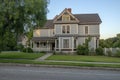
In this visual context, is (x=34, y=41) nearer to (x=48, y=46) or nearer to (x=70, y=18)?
Result: (x=48, y=46)

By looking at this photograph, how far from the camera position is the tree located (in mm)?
27172

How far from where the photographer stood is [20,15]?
27.8 meters

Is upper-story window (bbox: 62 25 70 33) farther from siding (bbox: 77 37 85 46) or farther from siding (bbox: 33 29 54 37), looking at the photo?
siding (bbox: 33 29 54 37)

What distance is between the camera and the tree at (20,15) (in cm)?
2717

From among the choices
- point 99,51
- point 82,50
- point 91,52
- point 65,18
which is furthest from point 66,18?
point 99,51

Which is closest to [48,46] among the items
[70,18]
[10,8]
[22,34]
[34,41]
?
[34,41]

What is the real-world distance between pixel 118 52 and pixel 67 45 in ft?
35.8

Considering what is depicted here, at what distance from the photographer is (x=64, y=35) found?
4775 cm

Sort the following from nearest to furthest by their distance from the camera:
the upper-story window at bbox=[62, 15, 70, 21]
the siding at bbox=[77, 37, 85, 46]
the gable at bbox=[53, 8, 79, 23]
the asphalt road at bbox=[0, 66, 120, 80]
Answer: the asphalt road at bbox=[0, 66, 120, 80], the gable at bbox=[53, 8, 79, 23], the upper-story window at bbox=[62, 15, 70, 21], the siding at bbox=[77, 37, 85, 46]

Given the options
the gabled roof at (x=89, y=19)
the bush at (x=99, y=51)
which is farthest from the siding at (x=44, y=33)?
the bush at (x=99, y=51)

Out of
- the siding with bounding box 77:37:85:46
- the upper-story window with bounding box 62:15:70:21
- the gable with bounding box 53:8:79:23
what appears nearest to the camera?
the gable with bounding box 53:8:79:23

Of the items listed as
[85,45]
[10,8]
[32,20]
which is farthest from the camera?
[85,45]

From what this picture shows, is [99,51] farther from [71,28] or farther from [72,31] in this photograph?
[71,28]

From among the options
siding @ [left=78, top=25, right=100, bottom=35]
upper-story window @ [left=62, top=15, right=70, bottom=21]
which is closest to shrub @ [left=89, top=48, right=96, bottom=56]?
siding @ [left=78, top=25, right=100, bottom=35]
